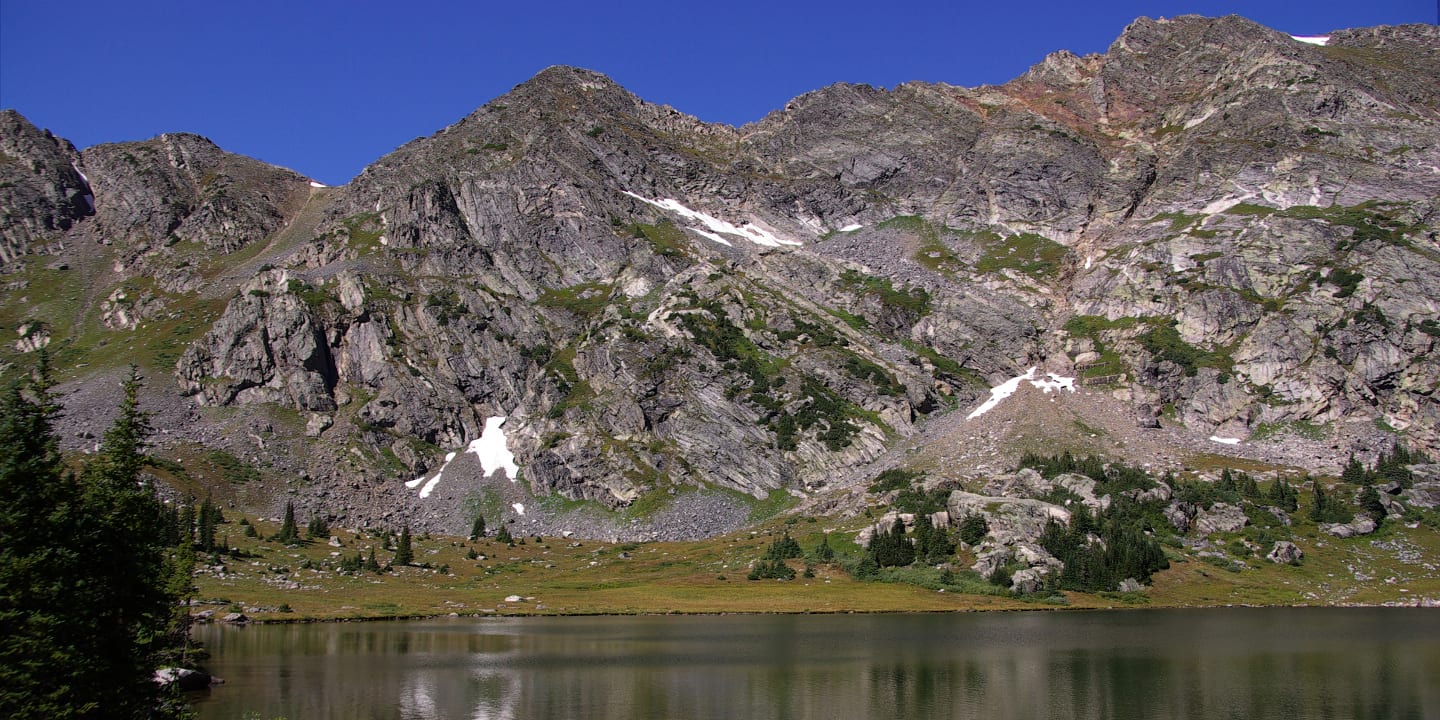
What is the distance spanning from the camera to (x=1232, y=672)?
51.4 meters

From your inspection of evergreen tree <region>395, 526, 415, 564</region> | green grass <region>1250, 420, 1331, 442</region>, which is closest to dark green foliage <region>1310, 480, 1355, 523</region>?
green grass <region>1250, 420, 1331, 442</region>

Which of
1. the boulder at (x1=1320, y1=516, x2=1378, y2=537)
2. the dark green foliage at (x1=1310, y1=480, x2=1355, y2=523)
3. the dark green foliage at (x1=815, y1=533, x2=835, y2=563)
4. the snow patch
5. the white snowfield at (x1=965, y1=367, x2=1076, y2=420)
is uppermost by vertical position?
the white snowfield at (x1=965, y1=367, x2=1076, y2=420)

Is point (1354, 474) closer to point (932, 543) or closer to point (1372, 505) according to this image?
point (1372, 505)

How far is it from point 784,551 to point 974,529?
81.5 ft

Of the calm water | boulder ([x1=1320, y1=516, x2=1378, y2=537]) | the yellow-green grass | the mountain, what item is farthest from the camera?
the mountain

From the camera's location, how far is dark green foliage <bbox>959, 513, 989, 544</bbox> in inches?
4365

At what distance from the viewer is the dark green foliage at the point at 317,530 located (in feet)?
415

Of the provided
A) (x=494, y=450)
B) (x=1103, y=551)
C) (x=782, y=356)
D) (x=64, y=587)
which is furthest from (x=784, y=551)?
(x=64, y=587)

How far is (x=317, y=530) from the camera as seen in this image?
128 m

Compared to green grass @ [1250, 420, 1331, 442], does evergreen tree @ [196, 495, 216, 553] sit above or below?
below

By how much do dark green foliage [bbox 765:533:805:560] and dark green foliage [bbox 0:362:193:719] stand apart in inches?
3563

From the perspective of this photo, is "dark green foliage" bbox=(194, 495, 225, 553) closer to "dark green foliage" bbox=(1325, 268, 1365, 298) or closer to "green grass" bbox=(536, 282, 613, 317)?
"green grass" bbox=(536, 282, 613, 317)

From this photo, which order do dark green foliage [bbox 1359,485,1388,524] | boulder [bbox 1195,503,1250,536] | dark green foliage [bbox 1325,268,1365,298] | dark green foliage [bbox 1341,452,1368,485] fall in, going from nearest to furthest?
dark green foliage [bbox 1359,485,1388,524]
boulder [bbox 1195,503,1250,536]
dark green foliage [bbox 1341,452,1368,485]
dark green foliage [bbox 1325,268,1365,298]

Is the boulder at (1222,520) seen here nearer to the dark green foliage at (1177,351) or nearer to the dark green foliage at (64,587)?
the dark green foliage at (1177,351)
